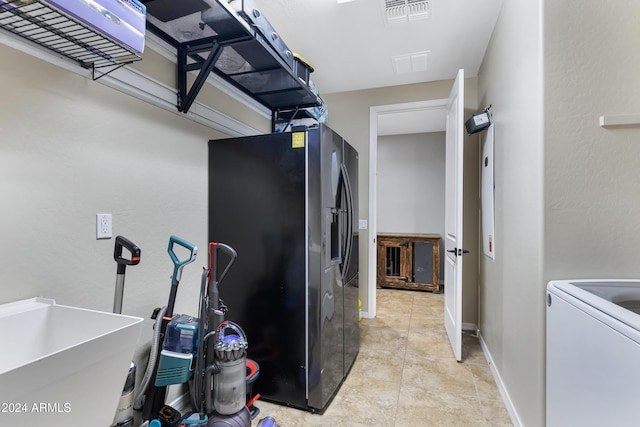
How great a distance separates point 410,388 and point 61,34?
103 inches

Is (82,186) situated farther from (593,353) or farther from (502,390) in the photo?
(502,390)

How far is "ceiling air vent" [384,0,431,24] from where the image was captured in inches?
78.6

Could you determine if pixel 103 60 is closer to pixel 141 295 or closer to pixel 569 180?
pixel 141 295

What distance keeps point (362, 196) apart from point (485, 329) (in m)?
1.75

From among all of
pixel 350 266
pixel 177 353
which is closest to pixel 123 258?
pixel 177 353

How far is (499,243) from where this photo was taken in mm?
2100

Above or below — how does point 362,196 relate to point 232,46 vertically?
below

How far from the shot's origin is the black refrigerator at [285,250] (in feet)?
5.91

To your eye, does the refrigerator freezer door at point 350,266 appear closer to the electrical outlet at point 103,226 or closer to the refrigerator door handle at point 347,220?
the refrigerator door handle at point 347,220

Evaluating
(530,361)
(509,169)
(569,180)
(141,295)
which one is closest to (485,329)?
(530,361)

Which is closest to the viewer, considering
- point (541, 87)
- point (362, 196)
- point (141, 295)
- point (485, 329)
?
point (541, 87)

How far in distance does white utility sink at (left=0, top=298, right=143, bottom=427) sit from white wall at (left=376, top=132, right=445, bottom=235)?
15.7ft

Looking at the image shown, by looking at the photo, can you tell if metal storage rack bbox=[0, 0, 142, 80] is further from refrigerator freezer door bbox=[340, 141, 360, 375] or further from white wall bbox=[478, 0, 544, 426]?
white wall bbox=[478, 0, 544, 426]

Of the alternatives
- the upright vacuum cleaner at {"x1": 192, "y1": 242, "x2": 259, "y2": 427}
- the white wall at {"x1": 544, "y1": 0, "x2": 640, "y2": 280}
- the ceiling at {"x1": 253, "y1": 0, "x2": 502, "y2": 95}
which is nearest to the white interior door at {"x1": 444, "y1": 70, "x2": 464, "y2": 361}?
the ceiling at {"x1": 253, "y1": 0, "x2": 502, "y2": 95}
